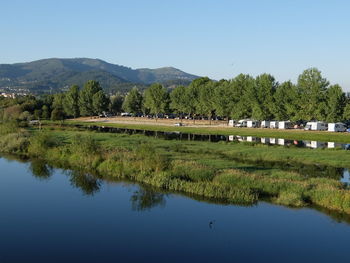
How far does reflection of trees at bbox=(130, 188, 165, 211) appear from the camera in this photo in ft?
107

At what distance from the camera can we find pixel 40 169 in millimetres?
49594

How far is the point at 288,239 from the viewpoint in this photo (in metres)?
24.9

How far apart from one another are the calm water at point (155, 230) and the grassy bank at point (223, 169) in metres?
1.83

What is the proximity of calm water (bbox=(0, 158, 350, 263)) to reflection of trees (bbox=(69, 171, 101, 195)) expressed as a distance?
131cm

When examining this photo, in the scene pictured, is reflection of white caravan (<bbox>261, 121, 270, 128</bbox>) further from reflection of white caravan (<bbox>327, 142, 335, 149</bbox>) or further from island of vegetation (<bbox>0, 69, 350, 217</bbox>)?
reflection of white caravan (<bbox>327, 142, 335, 149</bbox>)

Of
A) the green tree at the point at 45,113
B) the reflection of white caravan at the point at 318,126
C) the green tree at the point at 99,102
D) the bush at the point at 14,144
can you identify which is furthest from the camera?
the green tree at the point at 99,102

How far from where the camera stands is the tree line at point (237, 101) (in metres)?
91.4

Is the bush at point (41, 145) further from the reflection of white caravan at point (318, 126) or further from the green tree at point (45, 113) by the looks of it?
the green tree at point (45, 113)

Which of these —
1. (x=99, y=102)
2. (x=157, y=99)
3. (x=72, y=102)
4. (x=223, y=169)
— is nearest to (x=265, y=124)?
(x=157, y=99)

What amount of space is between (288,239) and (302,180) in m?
13.0

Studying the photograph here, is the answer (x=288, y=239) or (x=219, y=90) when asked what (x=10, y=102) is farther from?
(x=288, y=239)

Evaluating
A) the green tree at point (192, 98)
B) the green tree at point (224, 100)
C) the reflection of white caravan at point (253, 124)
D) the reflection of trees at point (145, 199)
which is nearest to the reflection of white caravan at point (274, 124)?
the reflection of white caravan at point (253, 124)

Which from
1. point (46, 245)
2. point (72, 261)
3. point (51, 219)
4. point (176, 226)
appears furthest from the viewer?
point (51, 219)

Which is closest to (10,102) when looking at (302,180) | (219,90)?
(219,90)
